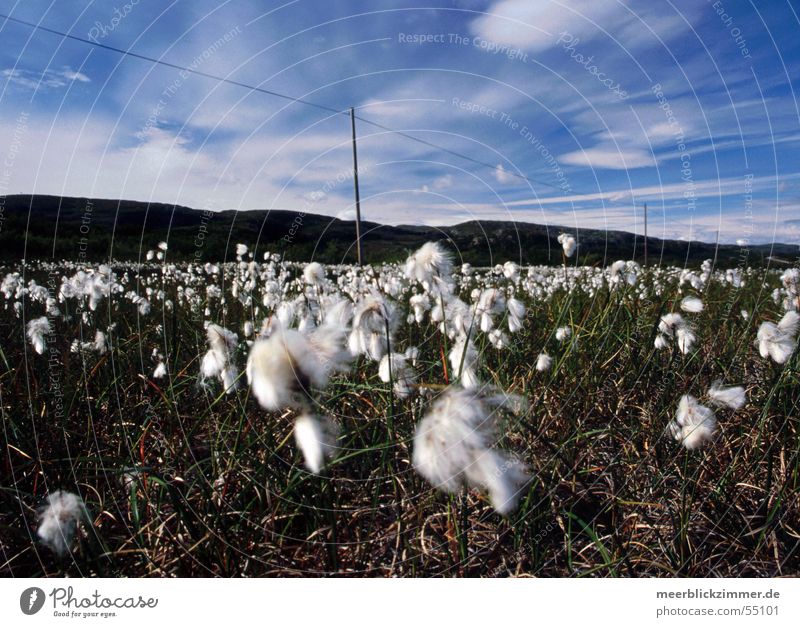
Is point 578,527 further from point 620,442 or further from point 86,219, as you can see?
point 86,219

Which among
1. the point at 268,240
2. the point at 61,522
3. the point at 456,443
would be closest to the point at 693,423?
the point at 456,443

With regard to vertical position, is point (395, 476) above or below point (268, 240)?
below

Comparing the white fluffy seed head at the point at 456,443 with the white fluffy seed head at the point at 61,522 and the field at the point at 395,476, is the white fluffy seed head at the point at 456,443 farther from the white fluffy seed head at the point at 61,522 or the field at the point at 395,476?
the white fluffy seed head at the point at 61,522

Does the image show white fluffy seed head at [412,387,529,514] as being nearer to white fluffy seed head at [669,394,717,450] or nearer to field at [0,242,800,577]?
field at [0,242,800,577]

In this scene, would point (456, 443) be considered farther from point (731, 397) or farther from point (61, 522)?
point (731, 397)

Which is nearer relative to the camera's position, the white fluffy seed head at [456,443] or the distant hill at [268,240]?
the white fluffy seed head at [456,443]

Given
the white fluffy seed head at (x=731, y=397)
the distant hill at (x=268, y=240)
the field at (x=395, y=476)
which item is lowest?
the field at (x=395, y=476)

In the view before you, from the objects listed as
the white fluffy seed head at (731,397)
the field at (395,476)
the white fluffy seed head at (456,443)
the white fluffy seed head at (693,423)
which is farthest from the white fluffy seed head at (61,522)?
the white fluffy seed head at (731,397)

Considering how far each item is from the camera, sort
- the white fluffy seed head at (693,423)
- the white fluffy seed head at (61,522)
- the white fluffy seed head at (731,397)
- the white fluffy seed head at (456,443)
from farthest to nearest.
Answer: the white fluffy seed head at (731,397) < the white fluffy seed head at (693,423) < the white fluffy seed head at (61,522) < the white fluffy seed head at (456,443)

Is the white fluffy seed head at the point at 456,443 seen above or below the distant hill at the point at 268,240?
below
